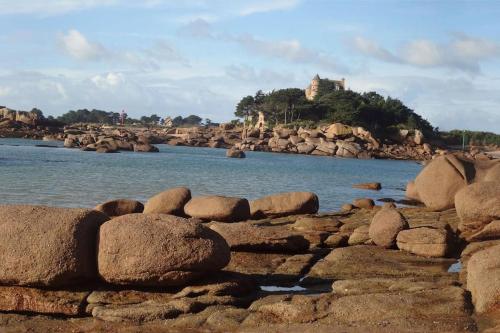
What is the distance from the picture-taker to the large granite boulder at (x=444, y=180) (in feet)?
83.2

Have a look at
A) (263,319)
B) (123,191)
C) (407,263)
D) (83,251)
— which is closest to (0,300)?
(83,251)

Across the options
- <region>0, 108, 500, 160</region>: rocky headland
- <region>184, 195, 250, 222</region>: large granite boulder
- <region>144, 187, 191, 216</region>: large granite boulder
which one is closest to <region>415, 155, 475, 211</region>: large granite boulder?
<region>184, 195, 250, 222</region>: large granite boulder

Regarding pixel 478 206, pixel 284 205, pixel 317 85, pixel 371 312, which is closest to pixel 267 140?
pixel 317 85

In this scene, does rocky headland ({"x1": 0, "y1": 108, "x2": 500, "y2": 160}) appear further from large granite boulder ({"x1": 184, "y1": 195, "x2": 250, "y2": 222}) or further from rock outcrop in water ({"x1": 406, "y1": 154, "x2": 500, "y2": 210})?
large granite boulder ({"x1": 184, "y1": 195, "x2": 250, "y2": 222})

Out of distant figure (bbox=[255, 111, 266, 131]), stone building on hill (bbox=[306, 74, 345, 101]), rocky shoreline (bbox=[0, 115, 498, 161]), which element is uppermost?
stone building on hill (bbox=[306, 74, 345, 101])

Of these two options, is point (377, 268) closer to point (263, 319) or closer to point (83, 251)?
point (263, 319)

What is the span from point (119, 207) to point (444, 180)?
40.4 feet

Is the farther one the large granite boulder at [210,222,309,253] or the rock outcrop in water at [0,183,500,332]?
the large granite boulder at [210,222,309,253]

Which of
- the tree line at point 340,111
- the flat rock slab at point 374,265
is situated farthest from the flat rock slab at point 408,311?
the tree line at point 340,111

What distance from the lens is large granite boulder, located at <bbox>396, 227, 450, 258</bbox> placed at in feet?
56.4

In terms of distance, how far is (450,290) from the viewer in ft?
39.5

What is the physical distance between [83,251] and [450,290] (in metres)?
6.62

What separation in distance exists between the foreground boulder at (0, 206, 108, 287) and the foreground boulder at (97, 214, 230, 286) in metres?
0.32

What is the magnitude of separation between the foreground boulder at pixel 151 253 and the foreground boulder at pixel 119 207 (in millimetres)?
11865
